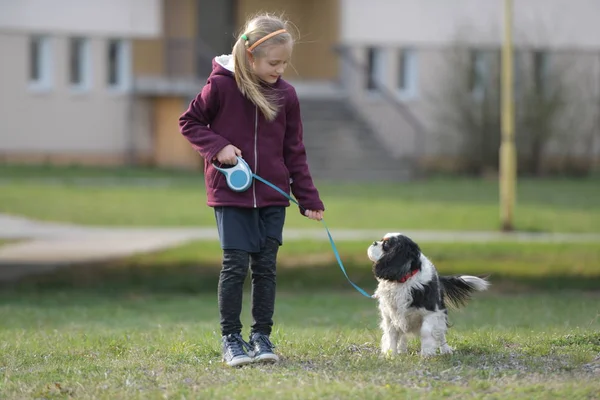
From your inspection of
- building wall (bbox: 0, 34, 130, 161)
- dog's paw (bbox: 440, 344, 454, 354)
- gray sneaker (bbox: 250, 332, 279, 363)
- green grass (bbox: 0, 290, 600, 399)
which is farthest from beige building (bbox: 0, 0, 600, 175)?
gray sneaker (bbox: 250, 332, 279, 363)

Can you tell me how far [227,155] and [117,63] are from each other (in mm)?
28844

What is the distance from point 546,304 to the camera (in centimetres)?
1304

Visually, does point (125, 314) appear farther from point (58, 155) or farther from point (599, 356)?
point (58, 155)

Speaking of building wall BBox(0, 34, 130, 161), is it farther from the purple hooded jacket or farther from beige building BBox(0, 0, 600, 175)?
the purple hooded jacket

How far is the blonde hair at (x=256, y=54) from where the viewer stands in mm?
6895

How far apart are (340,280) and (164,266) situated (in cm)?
262

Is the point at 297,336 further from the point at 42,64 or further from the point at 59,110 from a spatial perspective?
the point at 42,64

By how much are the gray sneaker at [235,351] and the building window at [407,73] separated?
97.9 feet

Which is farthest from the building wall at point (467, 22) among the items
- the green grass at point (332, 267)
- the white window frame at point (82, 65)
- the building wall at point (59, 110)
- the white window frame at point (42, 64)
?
the green grass at point (332, 267)

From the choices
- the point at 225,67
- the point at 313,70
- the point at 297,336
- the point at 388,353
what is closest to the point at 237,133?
the point at 225,67

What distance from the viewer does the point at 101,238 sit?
63.4ft

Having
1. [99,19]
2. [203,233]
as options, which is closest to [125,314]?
[203,233]

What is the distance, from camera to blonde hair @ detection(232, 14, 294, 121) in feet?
22.6

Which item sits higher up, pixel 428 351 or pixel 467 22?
pixel 467 22
